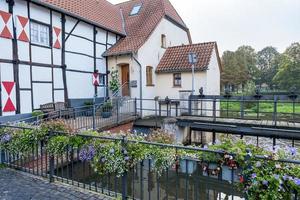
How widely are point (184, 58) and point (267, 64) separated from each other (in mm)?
56520

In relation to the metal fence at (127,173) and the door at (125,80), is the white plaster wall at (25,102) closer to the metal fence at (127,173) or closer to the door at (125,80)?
the metal fence at (127,173)

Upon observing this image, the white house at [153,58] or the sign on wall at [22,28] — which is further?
the white house at [153,58]

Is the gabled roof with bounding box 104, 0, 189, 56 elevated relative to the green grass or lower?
elevated

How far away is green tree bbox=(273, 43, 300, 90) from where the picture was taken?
4069 cm

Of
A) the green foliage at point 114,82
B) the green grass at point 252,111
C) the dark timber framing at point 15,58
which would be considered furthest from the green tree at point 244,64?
the dark timber framing at point 15,58

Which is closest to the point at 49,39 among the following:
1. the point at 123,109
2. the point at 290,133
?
the point at 123,109

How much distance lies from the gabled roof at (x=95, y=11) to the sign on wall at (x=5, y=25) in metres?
1.53

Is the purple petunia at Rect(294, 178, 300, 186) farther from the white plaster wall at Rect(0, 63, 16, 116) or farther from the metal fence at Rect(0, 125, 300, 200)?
the white plaster wall at Rect(0, 63, 16, 116)

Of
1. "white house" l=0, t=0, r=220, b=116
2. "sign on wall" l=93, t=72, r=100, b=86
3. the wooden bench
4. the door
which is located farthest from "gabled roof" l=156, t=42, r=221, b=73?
the wooden bench

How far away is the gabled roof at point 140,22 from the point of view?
552 inches

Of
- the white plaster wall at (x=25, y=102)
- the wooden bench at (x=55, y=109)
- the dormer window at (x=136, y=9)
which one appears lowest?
the wooden bench at (x=55, y=109)

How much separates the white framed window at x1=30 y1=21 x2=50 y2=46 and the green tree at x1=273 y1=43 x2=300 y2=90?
1619 inches

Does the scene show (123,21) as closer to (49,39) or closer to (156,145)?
(49,39)

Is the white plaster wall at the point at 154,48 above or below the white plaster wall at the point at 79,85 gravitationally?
above
